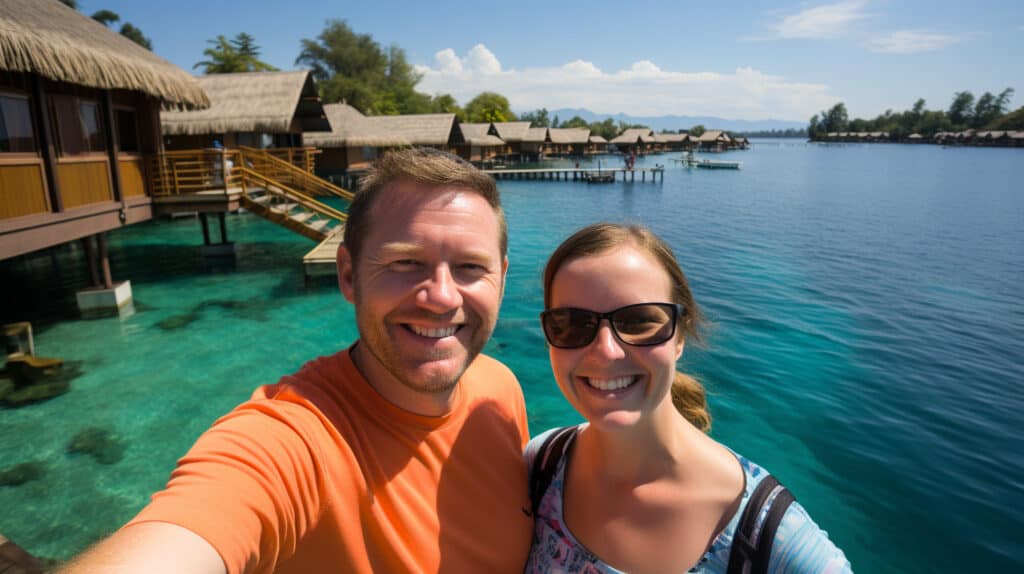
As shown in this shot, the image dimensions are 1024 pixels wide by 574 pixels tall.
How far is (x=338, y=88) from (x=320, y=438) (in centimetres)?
5890

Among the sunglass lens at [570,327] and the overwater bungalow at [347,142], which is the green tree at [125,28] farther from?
the sunglass lens at [570,327]

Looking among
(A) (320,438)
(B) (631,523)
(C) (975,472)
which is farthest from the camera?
(C) (975,472)

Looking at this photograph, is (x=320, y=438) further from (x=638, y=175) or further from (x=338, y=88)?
(x=338, y=88)

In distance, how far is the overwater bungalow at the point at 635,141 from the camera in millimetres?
85250

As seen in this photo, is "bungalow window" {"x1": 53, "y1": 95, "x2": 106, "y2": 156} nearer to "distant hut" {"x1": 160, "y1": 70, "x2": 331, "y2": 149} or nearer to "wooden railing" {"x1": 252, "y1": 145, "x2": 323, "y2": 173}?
"distant hut" {"x1": 160, "y1": 70, "x2": 331, "y2": 149}

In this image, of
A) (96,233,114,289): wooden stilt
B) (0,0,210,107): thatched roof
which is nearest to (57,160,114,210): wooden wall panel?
(96,233,114,289): wooden stilt

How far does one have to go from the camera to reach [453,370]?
1742 millimetres

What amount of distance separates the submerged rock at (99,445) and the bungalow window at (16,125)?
4.22 m

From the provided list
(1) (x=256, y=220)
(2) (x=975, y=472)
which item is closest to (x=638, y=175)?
(1) (x=256, y=220)

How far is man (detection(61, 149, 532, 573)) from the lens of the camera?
4.50 feet

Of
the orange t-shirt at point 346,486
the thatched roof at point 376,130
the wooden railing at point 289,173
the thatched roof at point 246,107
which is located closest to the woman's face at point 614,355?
the orange t-shirt at point 346,486

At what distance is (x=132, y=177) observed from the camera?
10844 mm

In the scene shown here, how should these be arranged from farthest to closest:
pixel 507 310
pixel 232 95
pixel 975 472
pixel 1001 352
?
pixel 232 95
pixel 507 310
pixel 1001 352
pixel 975 472

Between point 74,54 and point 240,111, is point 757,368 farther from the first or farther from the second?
point 240,111
